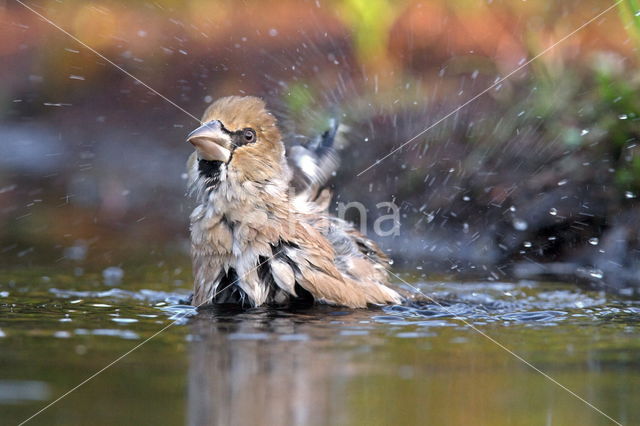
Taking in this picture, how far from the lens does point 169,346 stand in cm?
387

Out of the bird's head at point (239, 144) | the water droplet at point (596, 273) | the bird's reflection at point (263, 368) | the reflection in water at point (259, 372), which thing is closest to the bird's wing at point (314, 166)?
the bird's head at point (239, 144)

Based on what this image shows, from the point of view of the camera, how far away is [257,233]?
197 inches

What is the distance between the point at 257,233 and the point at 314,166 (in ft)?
4.12

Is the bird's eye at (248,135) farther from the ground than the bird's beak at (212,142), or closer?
farther from the ground

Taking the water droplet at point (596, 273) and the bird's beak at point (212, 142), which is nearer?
the bird's beak at point (212, 142)

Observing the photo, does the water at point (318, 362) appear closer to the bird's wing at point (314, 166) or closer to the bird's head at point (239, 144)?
the bird's head at point (239, 144)

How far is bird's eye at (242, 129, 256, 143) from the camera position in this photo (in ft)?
17.3

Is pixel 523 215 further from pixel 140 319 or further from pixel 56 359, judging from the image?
pixel 56 359

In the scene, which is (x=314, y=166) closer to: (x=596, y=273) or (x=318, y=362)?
(x=596, y=273)

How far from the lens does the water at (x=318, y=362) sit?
2.88 metres

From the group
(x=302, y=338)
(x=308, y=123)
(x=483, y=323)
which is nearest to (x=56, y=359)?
(x=302, y=338)

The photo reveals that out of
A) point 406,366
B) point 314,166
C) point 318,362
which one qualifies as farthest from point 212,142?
point 406,366

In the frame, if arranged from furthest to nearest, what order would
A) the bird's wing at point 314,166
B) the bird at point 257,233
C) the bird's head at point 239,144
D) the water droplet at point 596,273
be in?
1. the water droplet at point 596,273
2. the bird's wing at point 314,166
3. the bird's head at point 239,144
4. the bird at point 257,233

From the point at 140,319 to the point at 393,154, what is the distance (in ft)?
13.2
